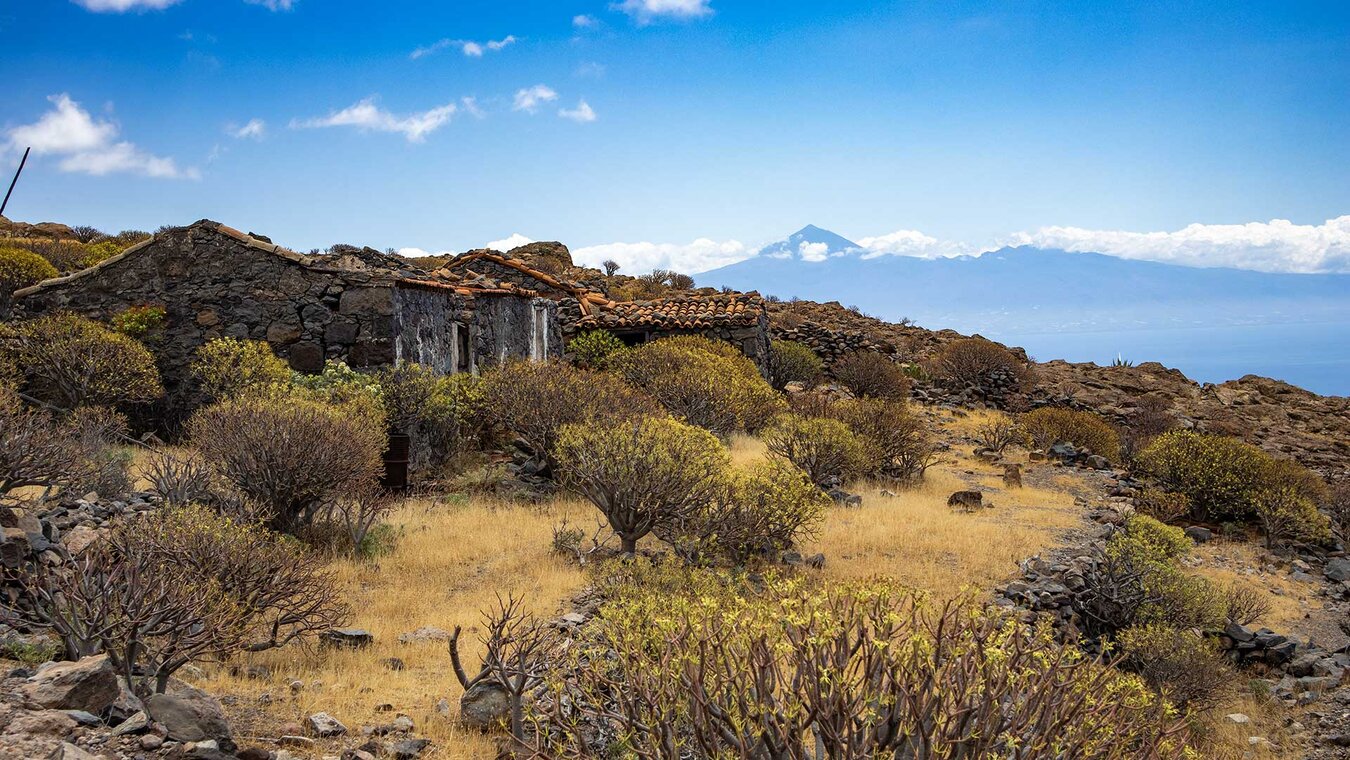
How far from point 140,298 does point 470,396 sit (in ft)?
20.4

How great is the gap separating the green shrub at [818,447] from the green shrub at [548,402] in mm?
2480

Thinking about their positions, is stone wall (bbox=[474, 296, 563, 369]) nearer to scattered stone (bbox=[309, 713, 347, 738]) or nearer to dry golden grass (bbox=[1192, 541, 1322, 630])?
scattered stone (bbox=[309, 713, 347, 738])

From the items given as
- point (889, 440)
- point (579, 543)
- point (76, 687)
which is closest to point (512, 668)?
point (76, 687)

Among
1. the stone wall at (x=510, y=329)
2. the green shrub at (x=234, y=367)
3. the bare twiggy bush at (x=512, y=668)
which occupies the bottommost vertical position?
the bare twiggy bush at (x=512, y=668)

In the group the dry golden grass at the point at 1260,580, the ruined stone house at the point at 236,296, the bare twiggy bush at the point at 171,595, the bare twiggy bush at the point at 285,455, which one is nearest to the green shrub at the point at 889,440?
the dry golden grass at the point at 1260,580

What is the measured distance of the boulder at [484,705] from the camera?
5.68 metres

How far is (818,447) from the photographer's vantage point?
569 inches

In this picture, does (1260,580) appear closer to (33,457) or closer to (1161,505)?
(1161,505)

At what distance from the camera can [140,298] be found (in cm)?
1448

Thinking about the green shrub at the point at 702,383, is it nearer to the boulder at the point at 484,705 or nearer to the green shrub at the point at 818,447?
the green shrub at the point at 818,447

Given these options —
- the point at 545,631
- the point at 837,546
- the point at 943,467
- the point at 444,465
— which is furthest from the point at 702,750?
the point at 943,467

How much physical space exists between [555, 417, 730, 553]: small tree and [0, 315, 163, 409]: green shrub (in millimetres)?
8379

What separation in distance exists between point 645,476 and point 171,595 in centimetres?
516

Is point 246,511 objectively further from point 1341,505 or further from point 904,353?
point 904,353
